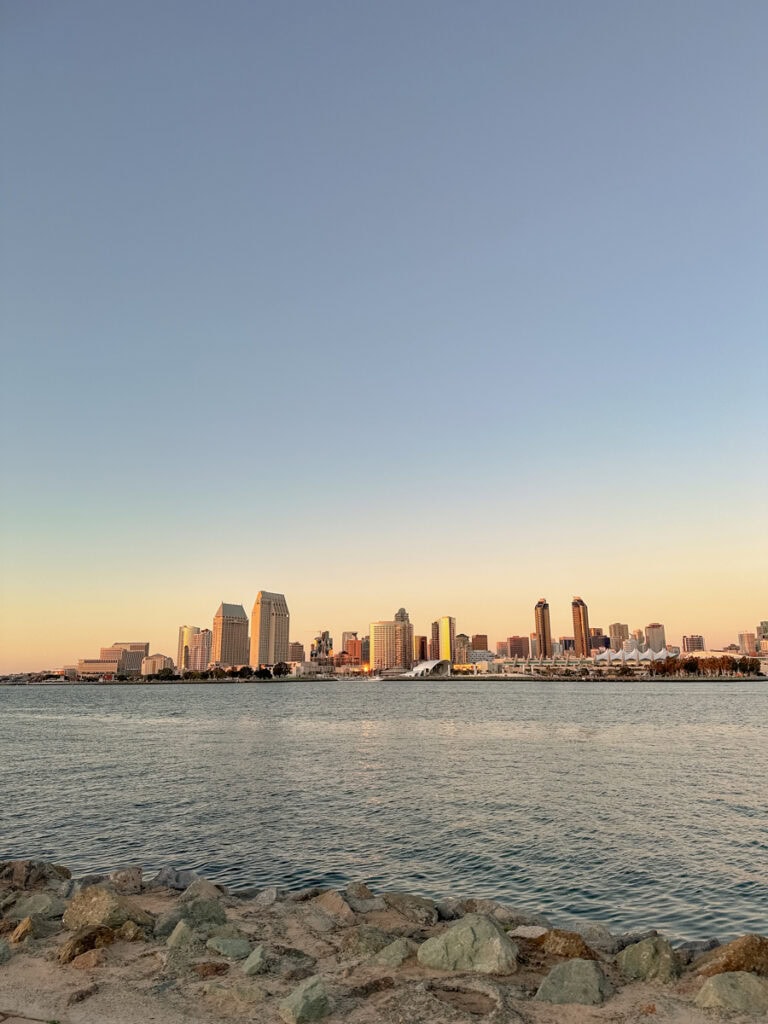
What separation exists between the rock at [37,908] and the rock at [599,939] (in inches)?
574

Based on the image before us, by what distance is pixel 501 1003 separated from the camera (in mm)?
12984

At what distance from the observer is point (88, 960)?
1551 centimetres

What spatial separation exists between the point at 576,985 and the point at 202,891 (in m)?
13.2

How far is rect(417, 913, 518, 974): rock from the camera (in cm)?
1485

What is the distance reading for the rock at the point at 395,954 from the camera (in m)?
15.4

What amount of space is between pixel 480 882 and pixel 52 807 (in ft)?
96.2

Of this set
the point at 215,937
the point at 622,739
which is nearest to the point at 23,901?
the point at 215,937

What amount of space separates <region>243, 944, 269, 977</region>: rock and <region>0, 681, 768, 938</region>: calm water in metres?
10.4

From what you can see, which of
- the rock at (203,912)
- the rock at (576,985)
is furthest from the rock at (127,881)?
the rock at (576,985)

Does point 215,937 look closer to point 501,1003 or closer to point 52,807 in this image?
point 501,1003

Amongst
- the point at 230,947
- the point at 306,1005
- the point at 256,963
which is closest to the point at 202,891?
the point at 230,947

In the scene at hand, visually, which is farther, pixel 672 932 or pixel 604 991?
pixel 672 932

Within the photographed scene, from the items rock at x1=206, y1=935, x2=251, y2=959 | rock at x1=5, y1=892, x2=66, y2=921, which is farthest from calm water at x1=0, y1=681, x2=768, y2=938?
rock at x1=206, y1=935, x2=251, y2=959

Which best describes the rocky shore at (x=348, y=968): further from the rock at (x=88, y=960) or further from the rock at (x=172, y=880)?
the rock at (x=172, y=880)
